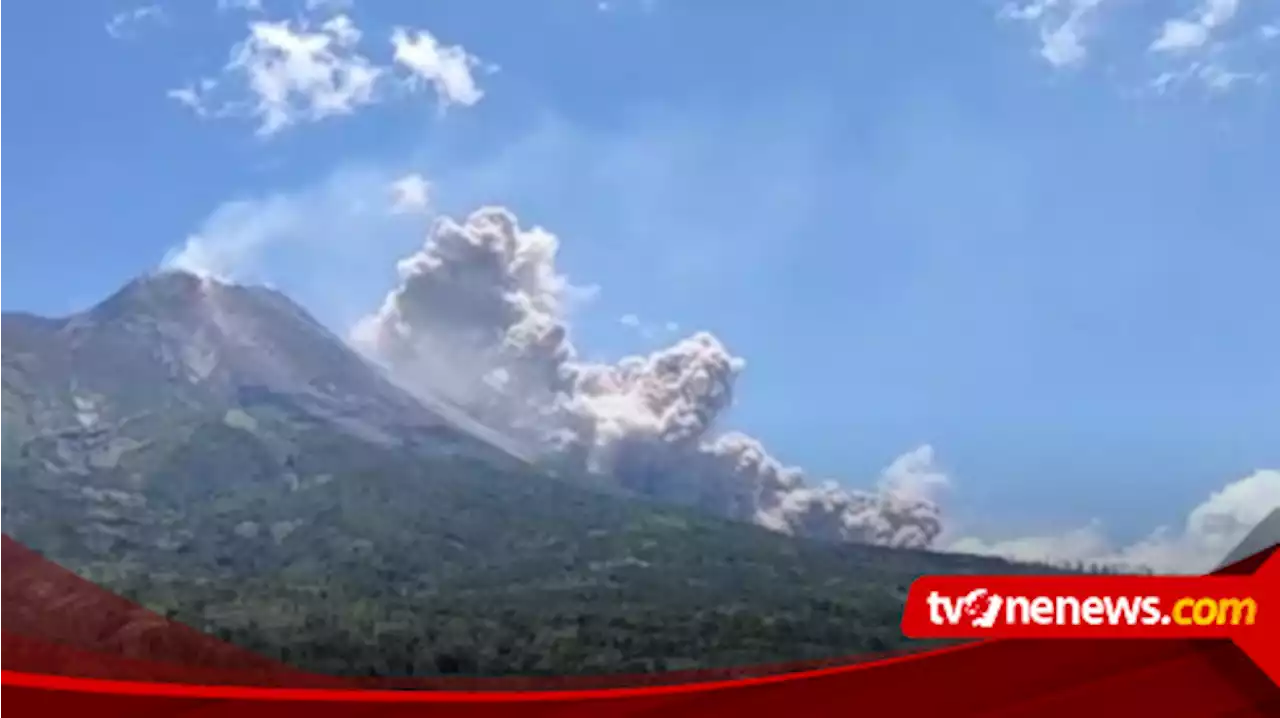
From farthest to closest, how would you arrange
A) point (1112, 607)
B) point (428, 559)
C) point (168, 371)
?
point (168, 371)
point (428, 559)
point (1112, 607)

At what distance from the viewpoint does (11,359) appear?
647 cm

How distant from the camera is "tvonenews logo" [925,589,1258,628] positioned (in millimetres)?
5387

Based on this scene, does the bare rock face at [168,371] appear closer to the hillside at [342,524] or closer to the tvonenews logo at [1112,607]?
the hillside at [342,524]

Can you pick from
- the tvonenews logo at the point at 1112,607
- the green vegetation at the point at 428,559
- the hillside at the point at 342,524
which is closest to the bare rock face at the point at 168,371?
the hillside at the point at 342,524

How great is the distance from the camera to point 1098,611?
5512mm

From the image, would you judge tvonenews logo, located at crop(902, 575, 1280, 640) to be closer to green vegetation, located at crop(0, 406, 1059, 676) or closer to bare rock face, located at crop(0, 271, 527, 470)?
green vegetation, located at crop(0, 406, 1059, 676)

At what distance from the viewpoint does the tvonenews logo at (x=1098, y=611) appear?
5387 millimetres

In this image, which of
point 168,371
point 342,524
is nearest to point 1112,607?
point 342,524

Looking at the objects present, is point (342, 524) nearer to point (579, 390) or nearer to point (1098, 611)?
point (579, 390)

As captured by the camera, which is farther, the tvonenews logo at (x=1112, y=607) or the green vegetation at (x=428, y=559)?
the green vegetation at (x=428, y=559)

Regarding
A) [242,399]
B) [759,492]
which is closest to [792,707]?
[759,492]
